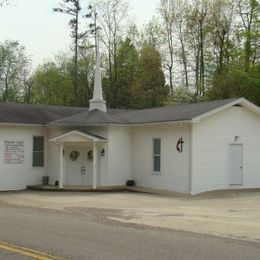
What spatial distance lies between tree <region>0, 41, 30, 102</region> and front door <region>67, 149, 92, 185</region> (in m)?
40.9

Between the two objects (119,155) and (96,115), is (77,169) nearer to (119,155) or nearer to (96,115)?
(119,155)

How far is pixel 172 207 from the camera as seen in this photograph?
19.8 meters

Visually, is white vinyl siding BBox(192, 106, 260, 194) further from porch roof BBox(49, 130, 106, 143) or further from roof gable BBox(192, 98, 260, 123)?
porch roof BBox(49, 130, 106, 143)

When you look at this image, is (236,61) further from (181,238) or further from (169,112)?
(181,238)

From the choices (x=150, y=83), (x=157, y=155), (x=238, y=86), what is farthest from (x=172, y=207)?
(x=150, y=83)

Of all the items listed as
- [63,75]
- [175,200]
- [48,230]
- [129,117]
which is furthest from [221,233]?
[63,75]

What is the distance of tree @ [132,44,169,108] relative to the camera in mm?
54250

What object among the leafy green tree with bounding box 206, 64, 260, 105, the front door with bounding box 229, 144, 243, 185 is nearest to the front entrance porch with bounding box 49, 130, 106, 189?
the front door with bounding box 229, 144, 243, 185

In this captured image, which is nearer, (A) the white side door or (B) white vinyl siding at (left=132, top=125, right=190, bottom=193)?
(B) white vinyl siding at (left=132, top=125, right=190, bottom=193)

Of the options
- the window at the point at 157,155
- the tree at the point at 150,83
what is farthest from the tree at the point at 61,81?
the window at the point at 157,155

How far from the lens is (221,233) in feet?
43.4

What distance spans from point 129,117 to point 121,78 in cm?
2743

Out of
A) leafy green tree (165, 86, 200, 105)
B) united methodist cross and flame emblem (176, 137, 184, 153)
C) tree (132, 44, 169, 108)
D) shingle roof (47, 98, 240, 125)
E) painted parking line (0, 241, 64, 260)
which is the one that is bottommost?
painted parking line (0, 241, 64, 260)

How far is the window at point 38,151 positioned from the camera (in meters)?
29.7
